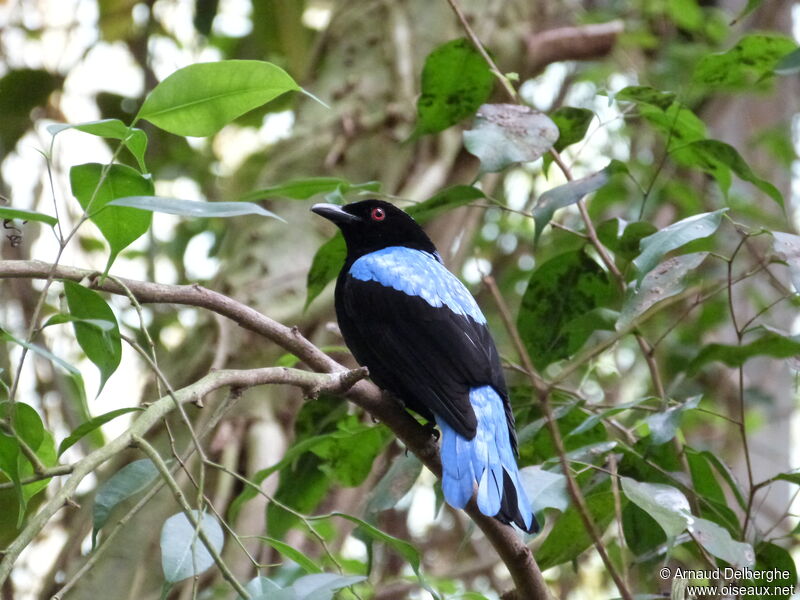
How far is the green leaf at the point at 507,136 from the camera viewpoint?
250 centimetres

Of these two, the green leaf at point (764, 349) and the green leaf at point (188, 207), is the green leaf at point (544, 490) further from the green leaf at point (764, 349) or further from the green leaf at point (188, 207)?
the green leaf at point (188, 207)

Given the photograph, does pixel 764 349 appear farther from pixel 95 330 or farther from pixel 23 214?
pixel 23 214

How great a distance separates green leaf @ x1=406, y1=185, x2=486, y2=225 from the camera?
268cm

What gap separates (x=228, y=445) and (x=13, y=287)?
181cm

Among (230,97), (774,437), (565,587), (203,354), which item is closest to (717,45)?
(774,437)

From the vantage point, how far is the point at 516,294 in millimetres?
5742

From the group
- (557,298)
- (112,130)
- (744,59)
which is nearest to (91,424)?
(112,130)

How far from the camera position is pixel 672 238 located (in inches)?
83.4

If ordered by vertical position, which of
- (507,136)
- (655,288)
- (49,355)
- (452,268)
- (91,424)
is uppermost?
(49,355)

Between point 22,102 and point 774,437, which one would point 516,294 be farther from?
point 22,102

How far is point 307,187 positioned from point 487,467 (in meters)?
0.94

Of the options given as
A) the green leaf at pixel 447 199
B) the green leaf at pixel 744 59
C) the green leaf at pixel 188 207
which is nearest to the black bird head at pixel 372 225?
the green leaf at pixel 447 199

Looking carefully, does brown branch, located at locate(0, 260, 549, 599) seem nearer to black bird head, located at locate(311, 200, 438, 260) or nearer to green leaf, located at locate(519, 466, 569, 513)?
green leaf, located at locate(519, 466, 569, 513)

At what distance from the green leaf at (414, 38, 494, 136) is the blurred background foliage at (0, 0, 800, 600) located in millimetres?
105
